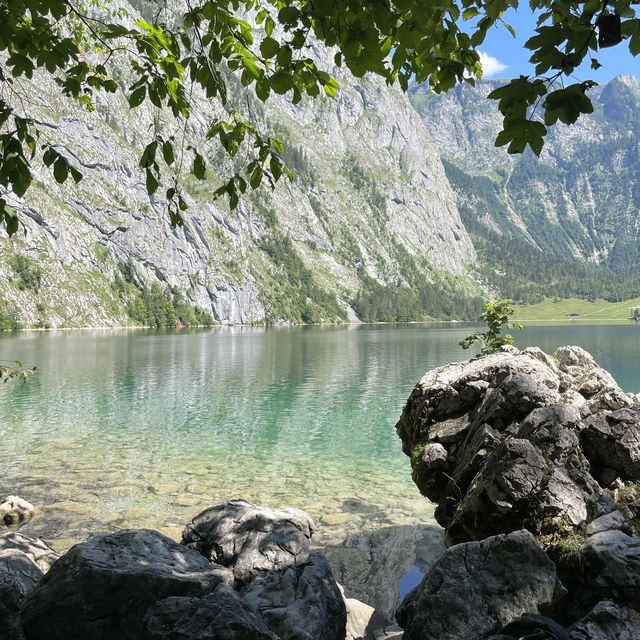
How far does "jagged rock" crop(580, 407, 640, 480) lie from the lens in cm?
859

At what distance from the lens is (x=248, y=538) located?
1029cm

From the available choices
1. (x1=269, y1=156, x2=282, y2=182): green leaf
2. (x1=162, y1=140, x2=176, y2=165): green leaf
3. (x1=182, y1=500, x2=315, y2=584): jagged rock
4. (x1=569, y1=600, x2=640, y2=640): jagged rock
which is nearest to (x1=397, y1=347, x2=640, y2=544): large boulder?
(x1=569, y1=600, x2=640, y2=640): jagged rock

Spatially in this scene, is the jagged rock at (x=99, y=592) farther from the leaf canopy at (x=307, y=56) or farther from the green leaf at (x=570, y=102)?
the green leaf at (x=570, y=102)

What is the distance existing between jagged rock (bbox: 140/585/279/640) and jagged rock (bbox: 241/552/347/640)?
1147mm

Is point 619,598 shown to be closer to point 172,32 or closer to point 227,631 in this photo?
point 227,631

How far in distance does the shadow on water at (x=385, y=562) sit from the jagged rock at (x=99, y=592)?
4.87 metres

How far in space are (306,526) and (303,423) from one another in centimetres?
1989

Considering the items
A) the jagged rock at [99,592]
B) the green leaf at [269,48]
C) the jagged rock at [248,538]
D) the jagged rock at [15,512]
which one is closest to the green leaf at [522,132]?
the green leaf at [269,48]

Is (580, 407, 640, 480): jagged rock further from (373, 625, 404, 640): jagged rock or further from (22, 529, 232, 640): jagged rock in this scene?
(22, 529, 232, 640): jagged rock

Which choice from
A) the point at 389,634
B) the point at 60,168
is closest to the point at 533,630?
the point at 389,634

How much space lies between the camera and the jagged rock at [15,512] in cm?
1530

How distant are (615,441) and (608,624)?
162 inches

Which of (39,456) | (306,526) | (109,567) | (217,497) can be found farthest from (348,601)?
(39,456)

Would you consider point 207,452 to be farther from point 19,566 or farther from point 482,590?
point 482,590
